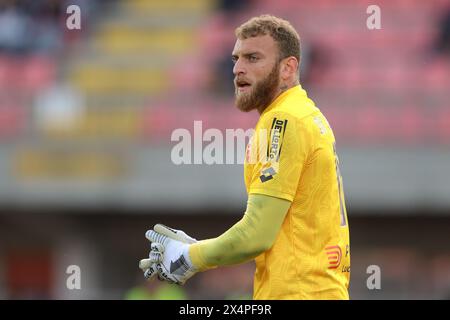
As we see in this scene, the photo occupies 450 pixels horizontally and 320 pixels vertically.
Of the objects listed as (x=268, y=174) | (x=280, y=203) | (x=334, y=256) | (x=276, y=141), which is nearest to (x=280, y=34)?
(x=276, y=141)

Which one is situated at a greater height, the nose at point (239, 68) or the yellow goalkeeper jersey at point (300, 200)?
the nose at point (239, 68)

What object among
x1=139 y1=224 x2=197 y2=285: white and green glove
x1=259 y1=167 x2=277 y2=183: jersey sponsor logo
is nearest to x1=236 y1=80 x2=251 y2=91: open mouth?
x1=259 y1=167 x2=277 y2=183: jersey sponsor logo

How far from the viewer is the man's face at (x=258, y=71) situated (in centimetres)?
425

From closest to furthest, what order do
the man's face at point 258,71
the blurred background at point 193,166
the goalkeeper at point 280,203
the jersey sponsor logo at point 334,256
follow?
the goalkeeper at point 280,203
the jersey sponsor logo at point 334,256
the man's face at point 258,71
the blurred background at point 193,166

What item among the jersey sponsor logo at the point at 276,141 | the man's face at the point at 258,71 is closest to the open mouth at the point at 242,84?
the man's face at the point at 258,71

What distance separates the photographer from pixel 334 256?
4.15 metres

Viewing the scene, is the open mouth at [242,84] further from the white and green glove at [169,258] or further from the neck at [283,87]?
the white and green glove at [169,258]

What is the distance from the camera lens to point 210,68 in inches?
604

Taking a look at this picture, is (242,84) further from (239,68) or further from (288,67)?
(288,67)

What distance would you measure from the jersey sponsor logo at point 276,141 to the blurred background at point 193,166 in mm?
8986

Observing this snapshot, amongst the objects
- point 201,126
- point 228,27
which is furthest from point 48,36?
point 201,126

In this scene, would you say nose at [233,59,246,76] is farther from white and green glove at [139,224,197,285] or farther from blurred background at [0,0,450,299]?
blurred background at [0,0,450,299]

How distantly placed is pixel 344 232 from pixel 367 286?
9692 millimetres
